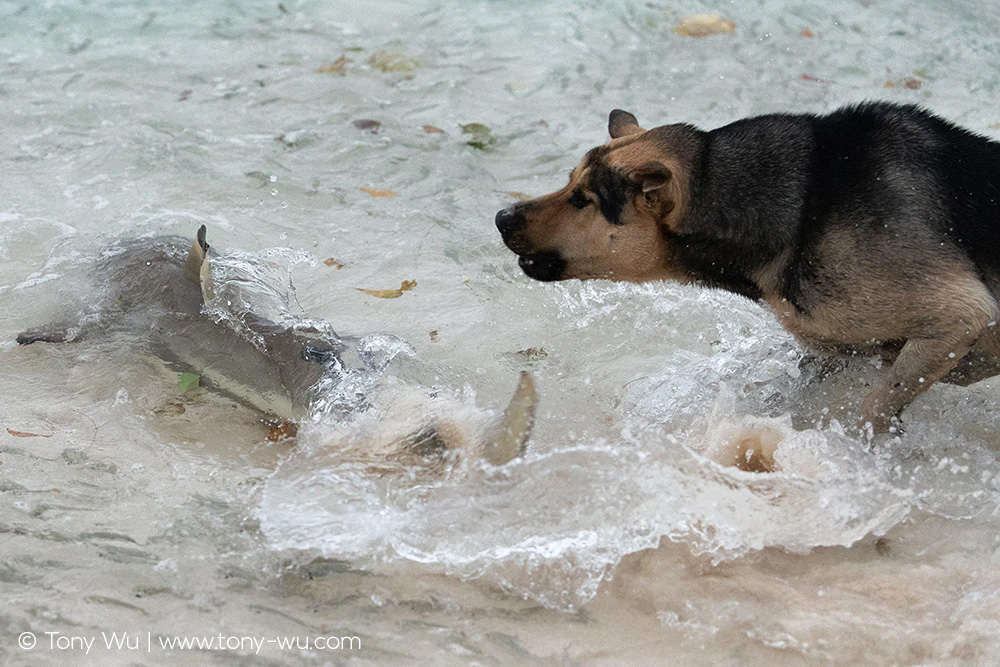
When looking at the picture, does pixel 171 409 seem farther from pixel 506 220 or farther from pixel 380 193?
pixel 380 193

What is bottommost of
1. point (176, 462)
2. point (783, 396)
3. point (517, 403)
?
point (176, 462)

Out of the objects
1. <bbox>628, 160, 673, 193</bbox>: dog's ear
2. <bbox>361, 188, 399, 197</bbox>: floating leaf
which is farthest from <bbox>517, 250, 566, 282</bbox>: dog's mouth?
<bbox>361, 188, 399, 197</bbox>: floating leaf

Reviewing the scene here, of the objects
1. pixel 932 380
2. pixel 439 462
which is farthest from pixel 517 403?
pixel 932 380

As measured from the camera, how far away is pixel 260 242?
233 inches

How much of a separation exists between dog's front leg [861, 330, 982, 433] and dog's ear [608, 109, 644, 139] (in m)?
1.50

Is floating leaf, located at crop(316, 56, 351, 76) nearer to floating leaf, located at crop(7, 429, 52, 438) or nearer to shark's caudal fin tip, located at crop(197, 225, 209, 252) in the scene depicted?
shark's caudal fin tip, located at crop(197, 225, 209, 252)

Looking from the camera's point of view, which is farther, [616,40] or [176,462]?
[616,40]

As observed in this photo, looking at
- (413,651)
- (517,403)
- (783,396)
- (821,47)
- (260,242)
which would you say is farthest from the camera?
(821,47)

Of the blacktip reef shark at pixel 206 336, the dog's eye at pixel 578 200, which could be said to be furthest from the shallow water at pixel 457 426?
the dog's eye at pixel 578 200

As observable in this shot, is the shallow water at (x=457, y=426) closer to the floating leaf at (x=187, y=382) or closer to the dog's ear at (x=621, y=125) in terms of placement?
Answer: the floating leaf at (x=187, y=382)

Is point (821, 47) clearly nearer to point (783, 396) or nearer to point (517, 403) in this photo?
point (783, 396)

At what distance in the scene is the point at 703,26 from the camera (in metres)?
8.97

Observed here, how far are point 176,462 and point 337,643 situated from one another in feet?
4.26

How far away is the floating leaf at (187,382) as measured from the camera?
4.47 metres
